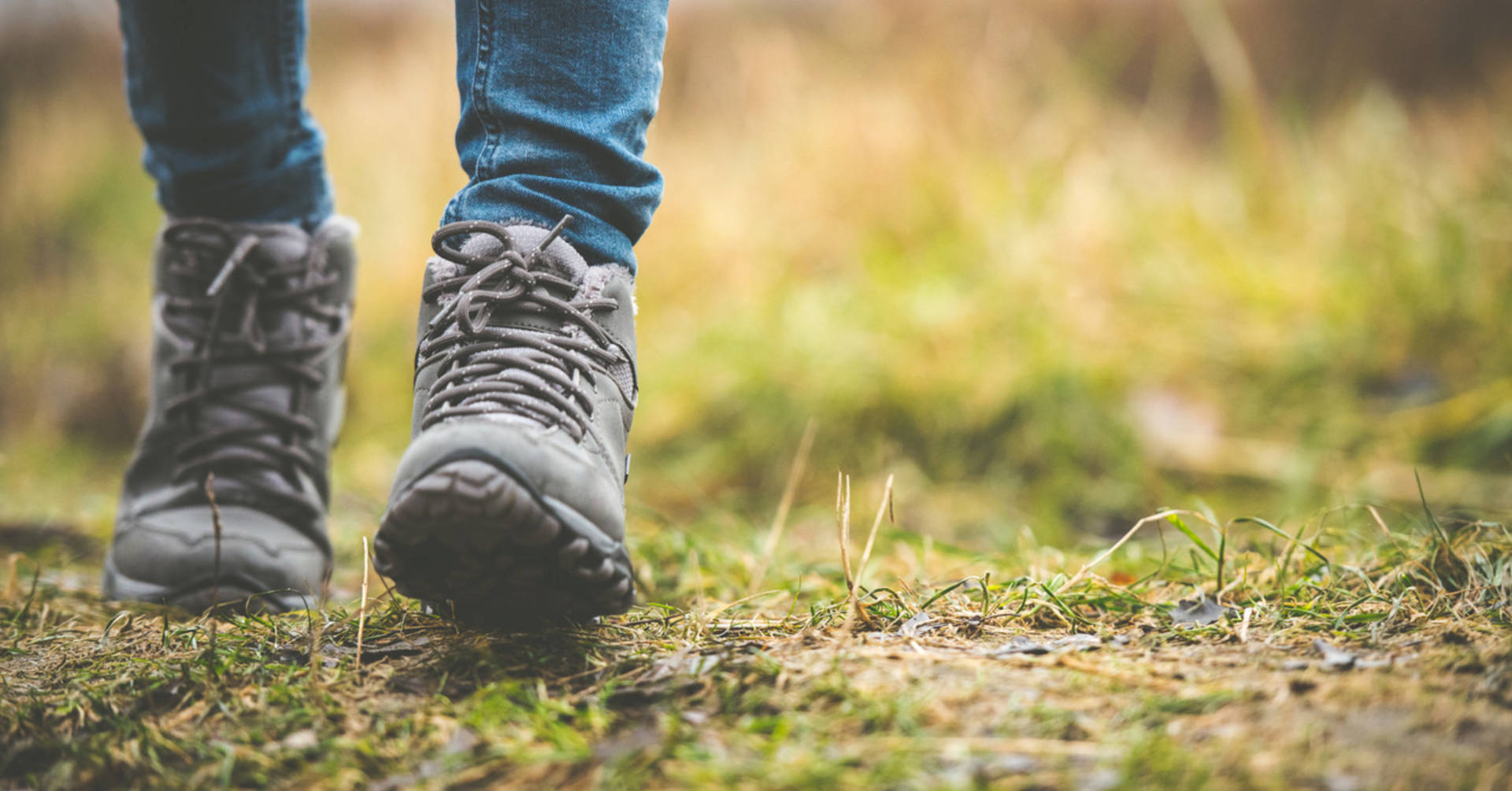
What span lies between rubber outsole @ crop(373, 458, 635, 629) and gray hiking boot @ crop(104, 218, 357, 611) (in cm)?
52

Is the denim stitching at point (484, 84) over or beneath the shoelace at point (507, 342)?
over

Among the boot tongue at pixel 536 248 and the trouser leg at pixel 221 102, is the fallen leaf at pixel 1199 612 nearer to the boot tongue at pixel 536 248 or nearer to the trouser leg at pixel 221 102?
the boot tongue at pixel 536 248

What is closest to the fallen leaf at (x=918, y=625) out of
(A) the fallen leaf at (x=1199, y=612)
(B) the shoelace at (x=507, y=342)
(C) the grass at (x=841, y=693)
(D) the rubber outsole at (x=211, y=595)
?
(C) the grass at (x=841, y=693)

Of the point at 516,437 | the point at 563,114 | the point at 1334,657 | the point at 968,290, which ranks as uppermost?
the point at 968,290

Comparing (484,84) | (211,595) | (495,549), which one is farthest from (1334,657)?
(211,595)

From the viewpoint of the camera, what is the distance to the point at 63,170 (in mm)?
5117

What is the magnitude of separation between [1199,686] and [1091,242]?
2.51 meters

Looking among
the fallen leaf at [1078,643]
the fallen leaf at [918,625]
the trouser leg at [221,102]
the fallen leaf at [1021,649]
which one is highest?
the trouser leg at [221,102]

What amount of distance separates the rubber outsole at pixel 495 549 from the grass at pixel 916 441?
0.26ft

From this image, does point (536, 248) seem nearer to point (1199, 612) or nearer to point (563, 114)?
point (563, 114)

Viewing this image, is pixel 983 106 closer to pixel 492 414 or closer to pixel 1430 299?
pixel 1430 299

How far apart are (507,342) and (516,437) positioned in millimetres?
166

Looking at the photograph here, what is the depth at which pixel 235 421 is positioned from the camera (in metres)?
1.35

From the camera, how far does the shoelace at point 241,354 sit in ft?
4.36
